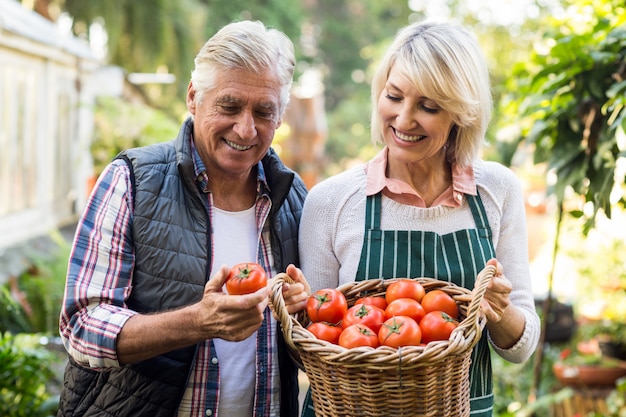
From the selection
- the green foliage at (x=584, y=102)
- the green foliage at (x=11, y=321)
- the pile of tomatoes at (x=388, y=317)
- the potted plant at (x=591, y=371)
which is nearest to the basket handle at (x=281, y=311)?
the pile of tomatoes at (x=388, y=317)

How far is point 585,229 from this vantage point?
2959 millimetres

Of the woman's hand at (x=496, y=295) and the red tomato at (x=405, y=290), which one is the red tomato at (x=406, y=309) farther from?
the woman's hand at (x=496, y=295)

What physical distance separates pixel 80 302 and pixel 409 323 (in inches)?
35.3

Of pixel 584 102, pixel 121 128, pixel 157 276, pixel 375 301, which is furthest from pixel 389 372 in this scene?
pixel 121 128

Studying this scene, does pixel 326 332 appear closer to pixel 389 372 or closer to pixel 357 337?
pixel 357 337

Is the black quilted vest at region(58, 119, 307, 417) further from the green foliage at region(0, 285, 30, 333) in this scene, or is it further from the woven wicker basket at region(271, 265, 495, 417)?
the green foliage at region(0, 285, 30, 333)

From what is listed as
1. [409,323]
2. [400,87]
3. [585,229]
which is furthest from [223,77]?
[585,229]

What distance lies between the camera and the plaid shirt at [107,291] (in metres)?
1.93

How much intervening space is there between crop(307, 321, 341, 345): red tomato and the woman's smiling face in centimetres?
62

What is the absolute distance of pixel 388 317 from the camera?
2.02m

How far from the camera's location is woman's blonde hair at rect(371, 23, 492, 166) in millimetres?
2195

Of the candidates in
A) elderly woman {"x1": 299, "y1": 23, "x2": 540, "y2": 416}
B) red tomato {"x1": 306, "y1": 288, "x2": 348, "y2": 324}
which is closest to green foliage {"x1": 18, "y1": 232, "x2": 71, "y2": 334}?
elderly woman {"x1": 299, "y1": 23, "x2": 540, "y2": 416}

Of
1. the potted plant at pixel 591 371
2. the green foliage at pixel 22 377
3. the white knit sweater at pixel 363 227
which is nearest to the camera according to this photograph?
the white knit sweater at pixel 363 227

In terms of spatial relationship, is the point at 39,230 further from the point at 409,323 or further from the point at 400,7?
the point at 400,7
